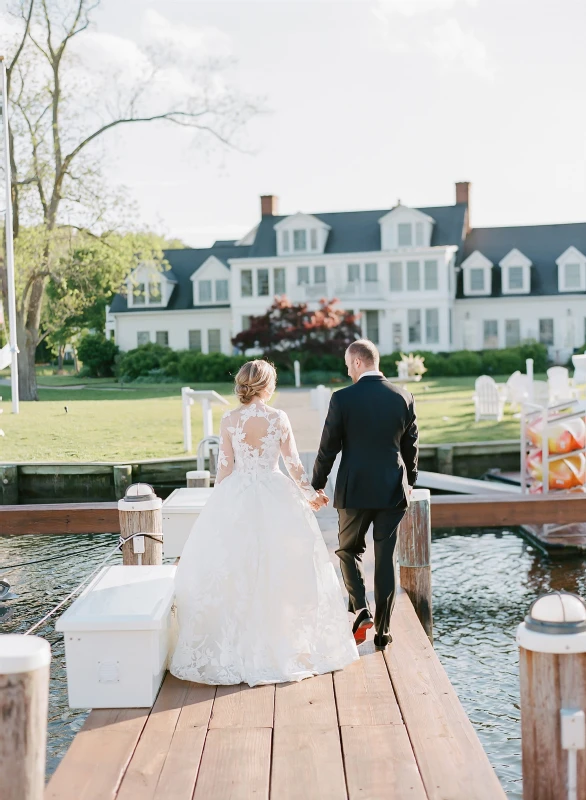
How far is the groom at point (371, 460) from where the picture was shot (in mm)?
5574

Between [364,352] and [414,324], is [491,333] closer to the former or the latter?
[414,324]

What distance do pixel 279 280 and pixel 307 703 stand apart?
42524 mm

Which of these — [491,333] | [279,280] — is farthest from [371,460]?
[491,333]

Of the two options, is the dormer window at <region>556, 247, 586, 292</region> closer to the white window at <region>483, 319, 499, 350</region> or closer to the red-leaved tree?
the white window at <region>483, 319, 499, 350</region>

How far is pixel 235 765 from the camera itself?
13.5ft

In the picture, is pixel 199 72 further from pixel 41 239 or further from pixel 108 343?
pixel 108 343

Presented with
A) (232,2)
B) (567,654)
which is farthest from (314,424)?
(567,654)

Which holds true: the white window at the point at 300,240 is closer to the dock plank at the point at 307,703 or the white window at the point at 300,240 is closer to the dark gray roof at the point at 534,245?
→ the dark gray roof at the point at 534,245

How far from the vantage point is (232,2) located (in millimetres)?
16266

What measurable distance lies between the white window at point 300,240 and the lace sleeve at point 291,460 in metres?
41.4

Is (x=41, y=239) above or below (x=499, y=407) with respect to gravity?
above

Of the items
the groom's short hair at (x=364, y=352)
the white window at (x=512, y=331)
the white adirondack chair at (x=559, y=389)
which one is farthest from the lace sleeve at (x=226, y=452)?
the white window at (x=512, y=331)

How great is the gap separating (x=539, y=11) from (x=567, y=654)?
12.0 meters

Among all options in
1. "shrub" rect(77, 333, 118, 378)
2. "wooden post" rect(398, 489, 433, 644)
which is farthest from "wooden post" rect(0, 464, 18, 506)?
"shrub" rect(77, 333, 118, 378)
